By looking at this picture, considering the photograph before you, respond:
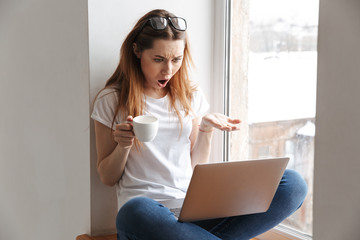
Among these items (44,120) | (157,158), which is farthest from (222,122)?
(44,120)

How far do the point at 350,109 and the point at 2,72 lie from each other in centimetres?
180

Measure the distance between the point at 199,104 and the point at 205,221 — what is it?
1.45 ft

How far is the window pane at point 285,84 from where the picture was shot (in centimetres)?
143

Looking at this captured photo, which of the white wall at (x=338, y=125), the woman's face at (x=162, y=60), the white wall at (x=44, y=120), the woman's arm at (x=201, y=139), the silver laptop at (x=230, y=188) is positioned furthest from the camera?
the white wall at (x=44, y=120)

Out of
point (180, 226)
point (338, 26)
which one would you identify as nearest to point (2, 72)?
point (180, 226)

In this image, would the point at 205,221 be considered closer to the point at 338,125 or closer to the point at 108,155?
the point at 108,155

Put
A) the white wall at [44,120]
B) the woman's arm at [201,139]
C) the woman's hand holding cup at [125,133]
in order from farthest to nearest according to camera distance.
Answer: the white wall at [44,120], the woman's arm at [201,139], the woman's hand holding cup at [125,133]

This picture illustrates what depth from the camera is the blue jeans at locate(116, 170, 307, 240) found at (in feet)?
3.96

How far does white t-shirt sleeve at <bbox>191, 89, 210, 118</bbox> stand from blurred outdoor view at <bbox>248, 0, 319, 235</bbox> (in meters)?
0.17

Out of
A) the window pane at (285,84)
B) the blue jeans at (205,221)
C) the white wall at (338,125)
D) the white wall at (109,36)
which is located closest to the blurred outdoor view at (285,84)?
the window pane at (285,84)

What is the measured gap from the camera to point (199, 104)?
1647 mm

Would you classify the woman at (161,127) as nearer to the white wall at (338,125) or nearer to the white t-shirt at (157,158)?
the white t-shirt at (157,158)

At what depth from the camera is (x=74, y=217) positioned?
1769 millimetres

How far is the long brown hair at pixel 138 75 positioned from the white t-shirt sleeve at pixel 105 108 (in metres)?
0.02
